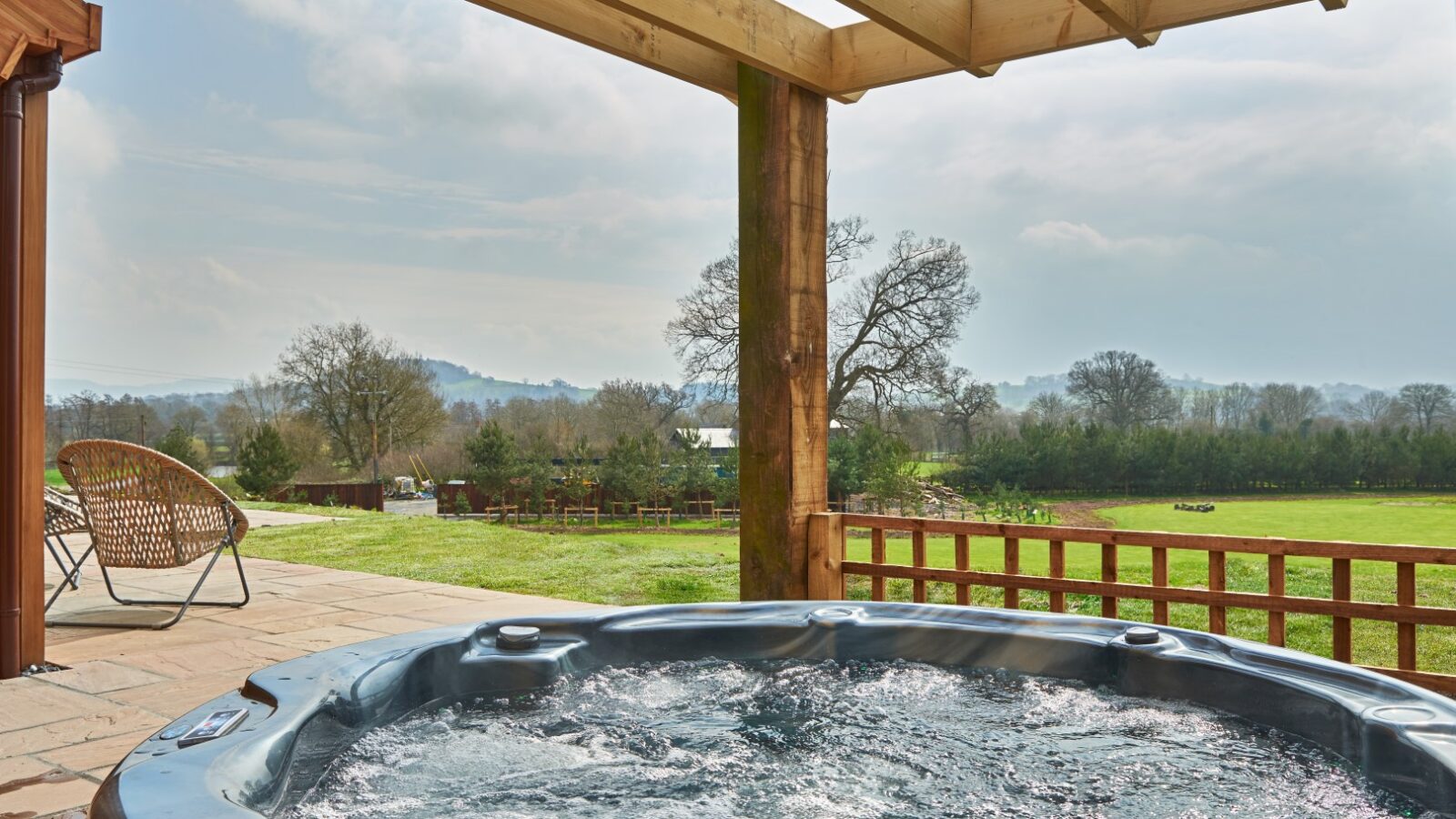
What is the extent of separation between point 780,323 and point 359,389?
1441cm

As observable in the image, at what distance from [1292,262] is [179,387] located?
1518 centimetres

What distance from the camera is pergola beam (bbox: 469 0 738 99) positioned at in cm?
270

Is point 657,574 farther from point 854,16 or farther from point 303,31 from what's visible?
point 303,31

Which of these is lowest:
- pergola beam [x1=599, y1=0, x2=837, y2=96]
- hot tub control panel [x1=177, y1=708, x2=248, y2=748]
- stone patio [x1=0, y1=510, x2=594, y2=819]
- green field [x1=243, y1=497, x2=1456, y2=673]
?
green field [x1=243, y1=497, x2=1456, y2=673]

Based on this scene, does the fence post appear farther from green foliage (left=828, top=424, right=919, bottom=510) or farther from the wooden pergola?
green foliage (left=828, top=424, right=919, bottom=510)

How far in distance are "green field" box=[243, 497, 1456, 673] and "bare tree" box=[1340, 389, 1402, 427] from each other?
609mm

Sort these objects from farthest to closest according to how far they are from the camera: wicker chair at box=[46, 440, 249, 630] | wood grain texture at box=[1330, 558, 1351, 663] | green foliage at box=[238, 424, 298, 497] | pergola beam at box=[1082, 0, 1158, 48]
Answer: green foliage at box=[238, 424, 298, 497], wicker chair at box=[46, 440, 249, 630], wood grain texture at box=[1330, 558, 1351, 663], pergola beam at box=[1082, 0, 1158, 48]

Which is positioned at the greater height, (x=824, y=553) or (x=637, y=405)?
(x=637, y=405)

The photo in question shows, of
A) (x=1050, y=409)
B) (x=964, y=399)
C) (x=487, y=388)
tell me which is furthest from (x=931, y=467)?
(x=487, y=388)

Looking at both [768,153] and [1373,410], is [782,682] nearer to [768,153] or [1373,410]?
[768,153]

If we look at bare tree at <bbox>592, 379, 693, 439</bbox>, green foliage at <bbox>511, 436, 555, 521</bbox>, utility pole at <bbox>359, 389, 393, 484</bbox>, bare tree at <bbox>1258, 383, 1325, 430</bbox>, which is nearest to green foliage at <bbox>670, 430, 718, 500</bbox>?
bare tree at <bbox>592, 379, 693, 439</bbox>

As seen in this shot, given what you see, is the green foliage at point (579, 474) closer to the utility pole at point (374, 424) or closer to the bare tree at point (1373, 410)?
the utility pole at point (374, 424)

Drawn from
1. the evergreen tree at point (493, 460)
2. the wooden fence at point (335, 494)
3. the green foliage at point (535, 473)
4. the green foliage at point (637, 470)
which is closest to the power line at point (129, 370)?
the wooden fence at point (335, 494)

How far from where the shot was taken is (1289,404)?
8.15 meters
